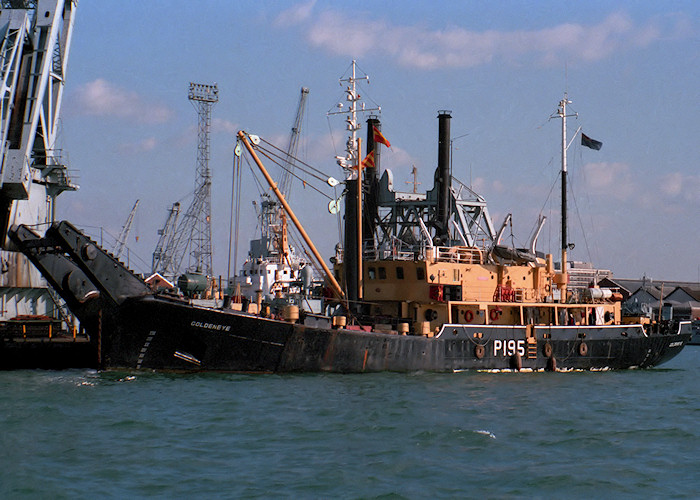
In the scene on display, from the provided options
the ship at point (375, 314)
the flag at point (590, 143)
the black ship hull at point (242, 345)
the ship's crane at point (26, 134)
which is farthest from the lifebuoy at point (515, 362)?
the ship's crane at point (26, 134)

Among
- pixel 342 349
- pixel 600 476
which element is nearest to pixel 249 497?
pixel 600 476

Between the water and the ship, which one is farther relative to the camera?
the ship

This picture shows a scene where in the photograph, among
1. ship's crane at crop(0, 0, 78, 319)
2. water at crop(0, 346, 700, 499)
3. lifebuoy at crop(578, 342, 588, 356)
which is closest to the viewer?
water at crop(0, 346, 700, 499)

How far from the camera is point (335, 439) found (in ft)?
67.4

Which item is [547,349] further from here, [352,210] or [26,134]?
[26,134]

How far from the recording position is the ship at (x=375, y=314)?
3188 cm

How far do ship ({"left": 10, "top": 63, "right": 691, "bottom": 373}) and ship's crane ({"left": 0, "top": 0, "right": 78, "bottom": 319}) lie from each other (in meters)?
10.7

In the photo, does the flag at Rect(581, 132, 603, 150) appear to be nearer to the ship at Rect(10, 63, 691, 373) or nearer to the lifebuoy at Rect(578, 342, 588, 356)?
the ship at Rect(10, 63, 691, 373)

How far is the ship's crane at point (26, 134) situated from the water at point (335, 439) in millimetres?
13366

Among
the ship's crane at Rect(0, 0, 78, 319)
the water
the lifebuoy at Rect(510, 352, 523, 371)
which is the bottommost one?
the water

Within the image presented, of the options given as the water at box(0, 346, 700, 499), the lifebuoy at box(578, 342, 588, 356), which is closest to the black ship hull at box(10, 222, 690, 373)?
the water at box(0, 346, 700, 499)

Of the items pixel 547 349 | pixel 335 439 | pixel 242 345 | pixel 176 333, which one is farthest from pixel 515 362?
pixel 335 439

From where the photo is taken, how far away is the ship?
31.9 m

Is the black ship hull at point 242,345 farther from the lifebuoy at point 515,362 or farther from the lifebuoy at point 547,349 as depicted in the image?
the lifebuoy at point 547,349
